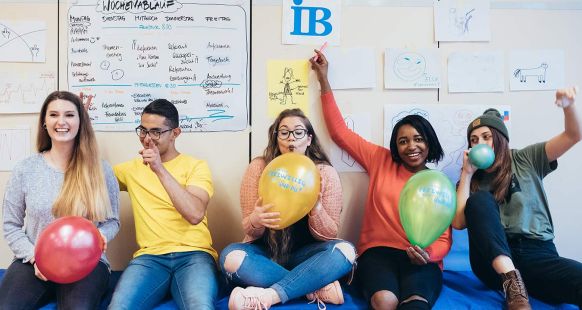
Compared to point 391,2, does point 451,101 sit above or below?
below

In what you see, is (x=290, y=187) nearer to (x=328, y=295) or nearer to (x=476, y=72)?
(x=328, y=295)

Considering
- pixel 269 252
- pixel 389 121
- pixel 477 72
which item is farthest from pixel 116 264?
pixel 477 72

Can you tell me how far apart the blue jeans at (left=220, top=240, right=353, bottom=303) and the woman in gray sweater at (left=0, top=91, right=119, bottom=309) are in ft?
1.68

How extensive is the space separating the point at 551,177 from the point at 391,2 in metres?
1.26

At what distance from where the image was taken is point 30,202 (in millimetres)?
1680

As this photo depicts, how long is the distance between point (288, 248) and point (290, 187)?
0.37 m

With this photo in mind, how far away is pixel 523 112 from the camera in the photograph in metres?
2.29

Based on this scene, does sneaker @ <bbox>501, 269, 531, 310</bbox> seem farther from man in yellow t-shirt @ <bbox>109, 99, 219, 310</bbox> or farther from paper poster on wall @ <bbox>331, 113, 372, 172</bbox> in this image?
man in yellow t-shirt @ <bbox>109, 99, 219, 310</bbox>

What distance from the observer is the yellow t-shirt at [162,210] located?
6.06 ft

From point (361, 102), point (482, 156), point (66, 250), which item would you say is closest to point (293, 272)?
point (66, 250)

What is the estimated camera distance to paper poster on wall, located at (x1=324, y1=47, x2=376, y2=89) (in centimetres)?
224

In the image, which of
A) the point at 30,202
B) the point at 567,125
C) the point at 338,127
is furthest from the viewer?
the point at 338,127

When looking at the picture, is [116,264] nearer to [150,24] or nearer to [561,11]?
[150,24]

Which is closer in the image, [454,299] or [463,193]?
[454,299]
